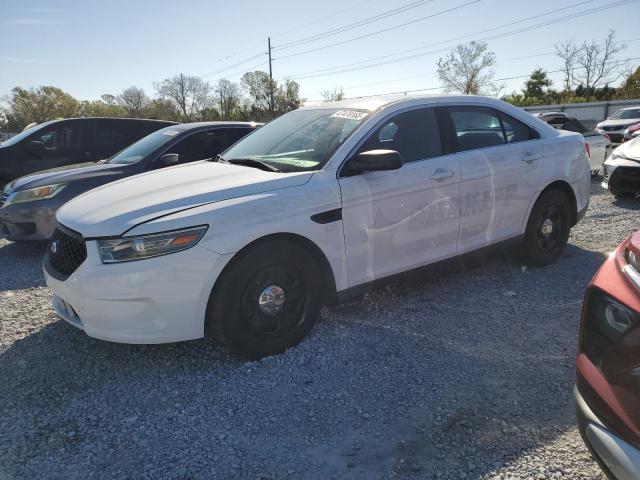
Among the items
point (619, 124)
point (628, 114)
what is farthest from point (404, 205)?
point (628, 114)

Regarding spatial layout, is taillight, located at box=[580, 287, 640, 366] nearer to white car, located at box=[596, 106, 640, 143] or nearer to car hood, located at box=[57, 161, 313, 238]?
car hood, located at box=[57, 161, 313, 238]

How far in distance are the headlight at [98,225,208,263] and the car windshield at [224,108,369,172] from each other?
3.01ft

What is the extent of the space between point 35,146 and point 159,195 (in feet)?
19.4

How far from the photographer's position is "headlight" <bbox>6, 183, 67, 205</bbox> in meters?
5.45

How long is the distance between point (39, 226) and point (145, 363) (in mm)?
3253

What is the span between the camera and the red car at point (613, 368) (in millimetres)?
1558

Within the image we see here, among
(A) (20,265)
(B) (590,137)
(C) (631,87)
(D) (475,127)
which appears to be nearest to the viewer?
(D) (475,127)

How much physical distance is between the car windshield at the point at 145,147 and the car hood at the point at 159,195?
96.2 inches

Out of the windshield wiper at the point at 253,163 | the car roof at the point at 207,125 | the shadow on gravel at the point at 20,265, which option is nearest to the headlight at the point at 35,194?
the shadow on gravel at the point at 20,265

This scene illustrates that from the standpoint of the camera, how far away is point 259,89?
59.0 meters

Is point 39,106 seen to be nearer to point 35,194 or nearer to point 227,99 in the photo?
point 227,99

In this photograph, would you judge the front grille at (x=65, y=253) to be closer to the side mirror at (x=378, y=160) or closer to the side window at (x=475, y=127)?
the side mirror at (x=378, y=160)

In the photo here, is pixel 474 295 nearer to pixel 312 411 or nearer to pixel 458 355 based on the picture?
pixel 458 355

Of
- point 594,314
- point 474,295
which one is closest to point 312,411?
point 594,314
